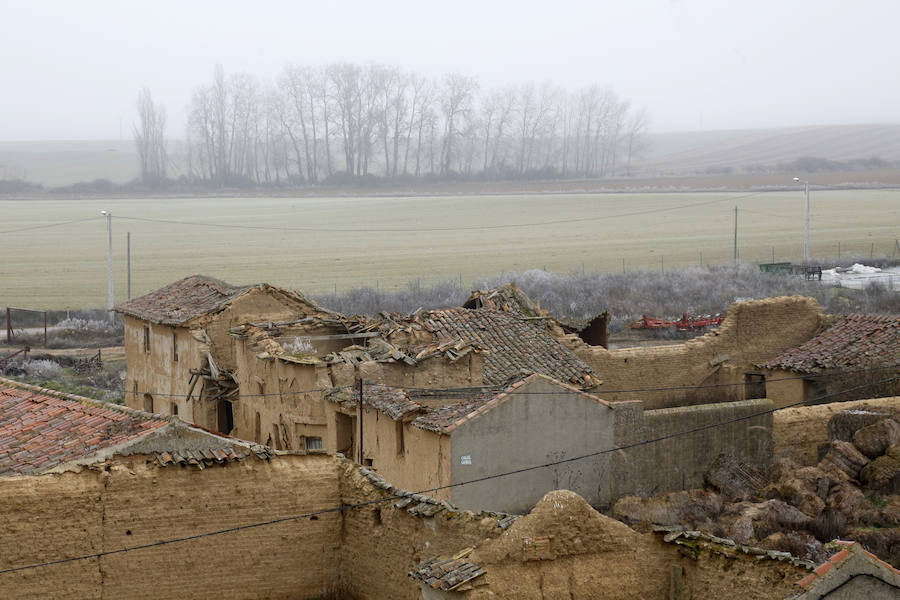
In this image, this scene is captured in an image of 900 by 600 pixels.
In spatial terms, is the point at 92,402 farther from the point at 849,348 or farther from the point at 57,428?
the point at 849,348

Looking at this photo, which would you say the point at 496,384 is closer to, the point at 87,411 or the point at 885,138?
the point at 87,411

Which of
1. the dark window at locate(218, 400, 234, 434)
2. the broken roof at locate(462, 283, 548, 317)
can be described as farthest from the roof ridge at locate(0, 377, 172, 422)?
the broken roof at locate(462, 283, 548, 317)

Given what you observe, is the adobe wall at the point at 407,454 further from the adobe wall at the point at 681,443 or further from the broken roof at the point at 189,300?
the broken roof at the point at 189,300

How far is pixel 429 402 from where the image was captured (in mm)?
23000

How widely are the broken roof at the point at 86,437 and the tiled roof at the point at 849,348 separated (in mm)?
17140

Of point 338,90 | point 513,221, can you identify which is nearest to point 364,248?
point 513,221

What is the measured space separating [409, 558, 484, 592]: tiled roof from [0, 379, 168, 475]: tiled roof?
4.27 metres

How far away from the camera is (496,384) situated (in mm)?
24812

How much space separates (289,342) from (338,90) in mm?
127803

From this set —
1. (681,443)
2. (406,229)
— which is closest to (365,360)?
(681,443)

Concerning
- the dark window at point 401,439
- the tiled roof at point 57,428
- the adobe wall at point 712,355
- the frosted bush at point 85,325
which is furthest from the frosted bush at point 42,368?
the tiled roof at point 57,428

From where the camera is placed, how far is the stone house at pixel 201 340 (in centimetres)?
2702

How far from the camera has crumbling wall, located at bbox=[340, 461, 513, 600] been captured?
13188 millimetres

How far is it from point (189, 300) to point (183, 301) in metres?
0.19
